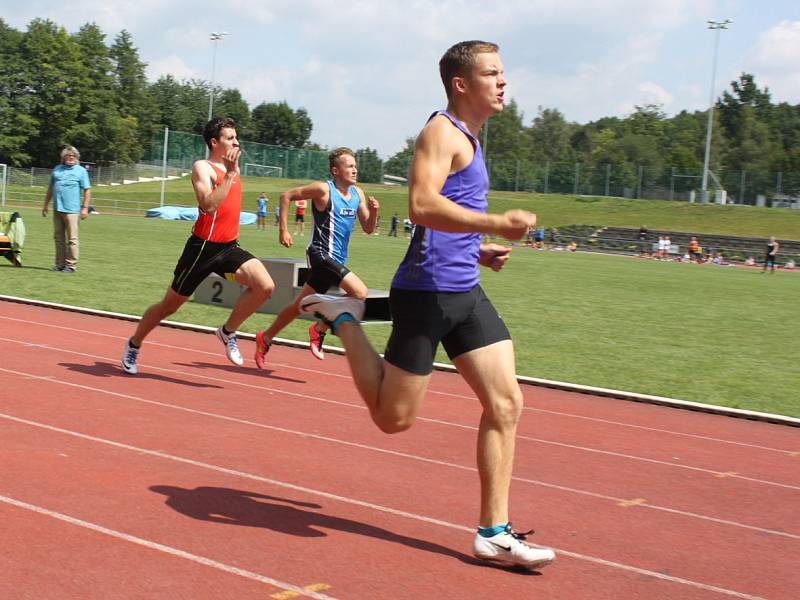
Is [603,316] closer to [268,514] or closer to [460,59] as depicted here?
[268,514]

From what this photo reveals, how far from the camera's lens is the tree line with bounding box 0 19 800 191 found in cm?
9481

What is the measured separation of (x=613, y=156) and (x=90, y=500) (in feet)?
436

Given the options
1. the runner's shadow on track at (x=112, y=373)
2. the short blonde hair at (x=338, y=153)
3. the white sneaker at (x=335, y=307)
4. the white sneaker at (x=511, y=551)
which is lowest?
the runner's shadow on track at (x=112, y=373)

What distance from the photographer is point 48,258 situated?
20.3m

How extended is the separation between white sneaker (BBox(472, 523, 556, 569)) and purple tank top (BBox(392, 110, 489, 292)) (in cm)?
103

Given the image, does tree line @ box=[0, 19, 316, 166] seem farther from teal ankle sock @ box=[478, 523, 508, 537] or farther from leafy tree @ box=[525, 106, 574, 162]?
teal ankle sock @ box=[478, 523, 508, 537]

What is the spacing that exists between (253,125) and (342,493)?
475 ft

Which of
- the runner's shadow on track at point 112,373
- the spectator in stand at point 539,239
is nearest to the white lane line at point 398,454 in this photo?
the runner's shadow on track at point 112,373

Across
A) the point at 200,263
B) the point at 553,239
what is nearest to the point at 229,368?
the point at 200,263

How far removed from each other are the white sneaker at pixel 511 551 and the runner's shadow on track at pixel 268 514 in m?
0.10

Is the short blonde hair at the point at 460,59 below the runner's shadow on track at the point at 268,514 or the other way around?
the other way around

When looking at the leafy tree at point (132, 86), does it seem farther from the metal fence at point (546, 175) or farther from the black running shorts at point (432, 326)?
the black running shorts at point (432, 326)

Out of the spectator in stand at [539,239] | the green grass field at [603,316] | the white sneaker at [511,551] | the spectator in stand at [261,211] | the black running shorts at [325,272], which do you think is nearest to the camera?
the white sneaker at [511,551]

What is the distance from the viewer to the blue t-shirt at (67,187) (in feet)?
56.0
